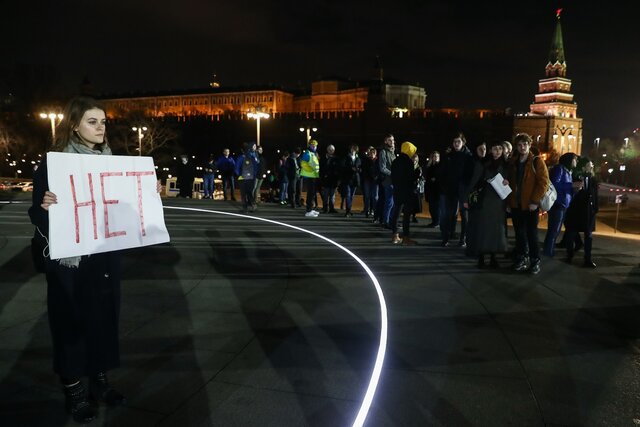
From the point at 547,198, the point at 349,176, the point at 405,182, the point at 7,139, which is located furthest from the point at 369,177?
the point at 7,139

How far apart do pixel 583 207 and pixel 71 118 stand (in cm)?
723

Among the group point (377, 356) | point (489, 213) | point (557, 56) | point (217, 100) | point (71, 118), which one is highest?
point (557, 56)

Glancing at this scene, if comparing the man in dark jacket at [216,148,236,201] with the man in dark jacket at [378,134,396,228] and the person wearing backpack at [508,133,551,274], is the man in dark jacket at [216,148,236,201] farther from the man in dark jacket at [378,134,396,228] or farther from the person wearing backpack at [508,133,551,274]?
the person wearing backpack at [508,133,551,274]

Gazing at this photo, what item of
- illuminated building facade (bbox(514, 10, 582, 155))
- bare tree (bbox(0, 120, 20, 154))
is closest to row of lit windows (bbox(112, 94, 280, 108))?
illuminated building facade (bbox(514, 10, 582, 155))

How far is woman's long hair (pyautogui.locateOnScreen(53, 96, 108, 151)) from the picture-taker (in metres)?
3.19

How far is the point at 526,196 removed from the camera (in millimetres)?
6988

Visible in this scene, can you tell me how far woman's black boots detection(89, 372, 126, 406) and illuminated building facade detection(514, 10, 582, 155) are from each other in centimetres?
10738

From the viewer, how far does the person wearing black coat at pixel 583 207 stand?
801 centimetres

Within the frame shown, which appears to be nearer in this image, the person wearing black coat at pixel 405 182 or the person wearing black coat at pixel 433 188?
the person wearing black coat at pixel 405 182

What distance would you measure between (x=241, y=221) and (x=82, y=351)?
8179 mm

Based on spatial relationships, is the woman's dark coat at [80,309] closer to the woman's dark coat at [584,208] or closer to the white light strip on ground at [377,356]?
the white light strip on ground at [377,356]

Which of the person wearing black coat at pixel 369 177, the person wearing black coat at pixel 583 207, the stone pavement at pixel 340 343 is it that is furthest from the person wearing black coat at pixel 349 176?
the person wearing black coat at pixel 583 207

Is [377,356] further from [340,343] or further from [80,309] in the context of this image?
[80,309]

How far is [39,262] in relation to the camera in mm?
3191
